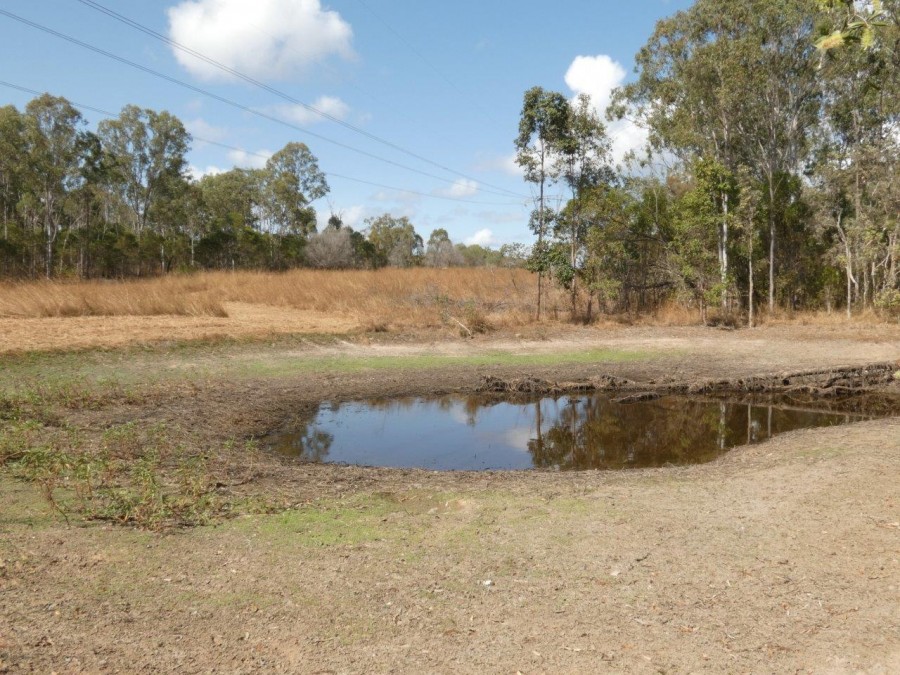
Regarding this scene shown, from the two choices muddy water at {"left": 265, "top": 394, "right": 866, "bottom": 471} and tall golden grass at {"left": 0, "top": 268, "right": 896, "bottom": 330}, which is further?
tall golden grass at {"left": 0, "top": 268, "right": 896, "bottom": 330}

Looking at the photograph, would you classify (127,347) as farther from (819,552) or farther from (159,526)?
(819,552)

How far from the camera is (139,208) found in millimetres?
53469

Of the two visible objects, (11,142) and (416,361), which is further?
(11,142)

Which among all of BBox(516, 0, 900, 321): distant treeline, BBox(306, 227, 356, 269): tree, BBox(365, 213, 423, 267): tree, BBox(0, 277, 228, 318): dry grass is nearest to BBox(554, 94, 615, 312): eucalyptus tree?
BBox(516, 0, 900, 321): distant treeline

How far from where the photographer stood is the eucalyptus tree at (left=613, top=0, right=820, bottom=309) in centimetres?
2120

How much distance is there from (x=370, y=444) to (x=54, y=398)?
15.3 ft

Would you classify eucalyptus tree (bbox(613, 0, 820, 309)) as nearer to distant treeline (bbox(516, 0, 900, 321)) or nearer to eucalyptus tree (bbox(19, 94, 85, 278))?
distant treeline (bbox(516, 0, 900, 321))

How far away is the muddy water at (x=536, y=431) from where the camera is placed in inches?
329

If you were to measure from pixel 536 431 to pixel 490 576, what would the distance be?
5764mm

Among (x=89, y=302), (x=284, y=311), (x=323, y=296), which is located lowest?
(x=284, y=311)

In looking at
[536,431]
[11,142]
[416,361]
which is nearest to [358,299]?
[416,361]

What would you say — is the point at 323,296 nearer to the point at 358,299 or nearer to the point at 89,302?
the point at 358,299

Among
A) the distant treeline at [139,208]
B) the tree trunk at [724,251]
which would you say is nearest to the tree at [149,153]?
the distant treeline at [139,208]

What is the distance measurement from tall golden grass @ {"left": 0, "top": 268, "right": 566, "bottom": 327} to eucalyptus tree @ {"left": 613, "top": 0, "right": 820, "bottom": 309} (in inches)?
303
